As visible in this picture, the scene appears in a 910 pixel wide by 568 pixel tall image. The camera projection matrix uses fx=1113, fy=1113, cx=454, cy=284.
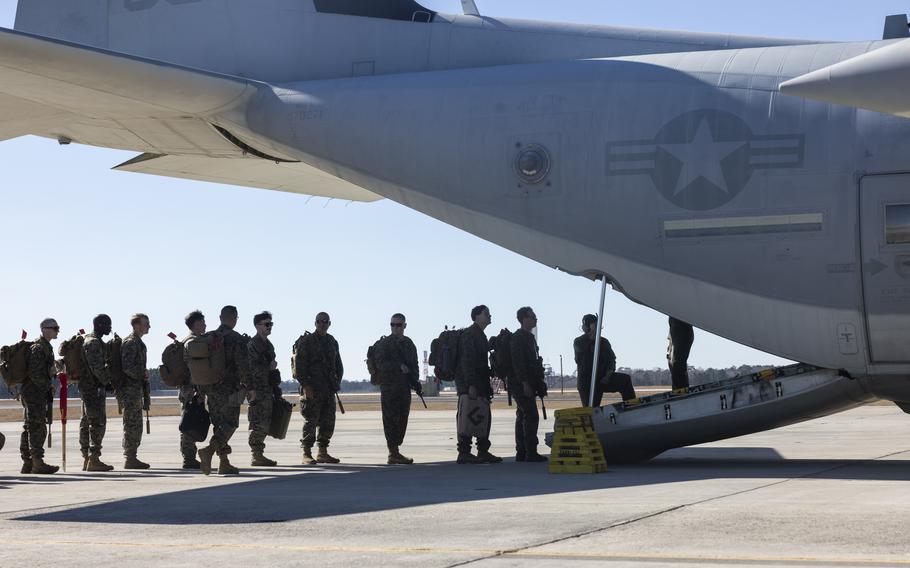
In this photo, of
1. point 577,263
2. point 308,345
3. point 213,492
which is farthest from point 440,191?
point 213,492

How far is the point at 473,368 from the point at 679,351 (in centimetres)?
274

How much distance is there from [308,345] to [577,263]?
4.22 m

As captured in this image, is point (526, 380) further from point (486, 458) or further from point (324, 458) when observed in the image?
point (324, 458)

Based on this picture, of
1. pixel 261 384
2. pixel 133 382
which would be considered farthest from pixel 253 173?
pixel 261 384

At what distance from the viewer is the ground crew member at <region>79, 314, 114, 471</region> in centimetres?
1530

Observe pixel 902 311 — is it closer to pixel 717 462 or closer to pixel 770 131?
pixel 770 131

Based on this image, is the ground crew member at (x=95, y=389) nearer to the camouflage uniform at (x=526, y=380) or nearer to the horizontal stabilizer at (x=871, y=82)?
→ the camouflage uniform at (x=526, y=380)

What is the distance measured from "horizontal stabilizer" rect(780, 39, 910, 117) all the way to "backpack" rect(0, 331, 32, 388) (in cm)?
1046

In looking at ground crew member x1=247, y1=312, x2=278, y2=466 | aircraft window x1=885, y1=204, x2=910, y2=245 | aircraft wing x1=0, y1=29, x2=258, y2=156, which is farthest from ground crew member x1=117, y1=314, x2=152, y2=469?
aircraft window x1=885, y1=204, x2=910, y2=245

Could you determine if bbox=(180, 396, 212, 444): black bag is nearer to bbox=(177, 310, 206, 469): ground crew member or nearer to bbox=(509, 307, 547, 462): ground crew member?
bbox=(177, 310, 206, 469): ground crew member

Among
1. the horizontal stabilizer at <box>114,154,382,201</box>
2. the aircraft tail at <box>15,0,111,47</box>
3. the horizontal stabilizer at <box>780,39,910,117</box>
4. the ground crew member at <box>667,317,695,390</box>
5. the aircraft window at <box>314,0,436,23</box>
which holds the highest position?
the aircraft tail at <box>15,0,111,47</box>

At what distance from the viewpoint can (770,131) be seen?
12.6m

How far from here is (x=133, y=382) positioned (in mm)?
15734

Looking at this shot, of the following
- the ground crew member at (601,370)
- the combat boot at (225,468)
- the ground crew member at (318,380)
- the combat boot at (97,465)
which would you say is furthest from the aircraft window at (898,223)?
the combat boot at (97,465)
